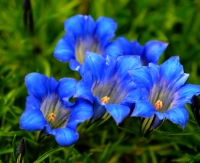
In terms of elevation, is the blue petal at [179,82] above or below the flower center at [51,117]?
above

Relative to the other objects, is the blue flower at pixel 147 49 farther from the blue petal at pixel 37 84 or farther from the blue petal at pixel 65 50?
the blue petal at pixel 37 84

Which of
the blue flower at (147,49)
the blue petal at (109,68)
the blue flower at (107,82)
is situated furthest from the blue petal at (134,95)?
the blue flower at (147,49)

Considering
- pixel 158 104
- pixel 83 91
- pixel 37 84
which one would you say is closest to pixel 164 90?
pixel 158 104

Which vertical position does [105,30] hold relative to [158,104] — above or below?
above

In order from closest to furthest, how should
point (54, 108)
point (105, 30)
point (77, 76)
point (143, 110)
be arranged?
point (143, 110)
point (54, 108)
point (105, 30)
point (77, 76)

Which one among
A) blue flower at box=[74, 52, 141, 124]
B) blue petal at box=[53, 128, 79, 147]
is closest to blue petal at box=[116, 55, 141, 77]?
blue flower at box=[74, 52, 141, 124]

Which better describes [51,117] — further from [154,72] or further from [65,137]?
[154,72]

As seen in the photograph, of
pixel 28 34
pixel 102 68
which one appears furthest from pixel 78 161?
pixel 28 34
